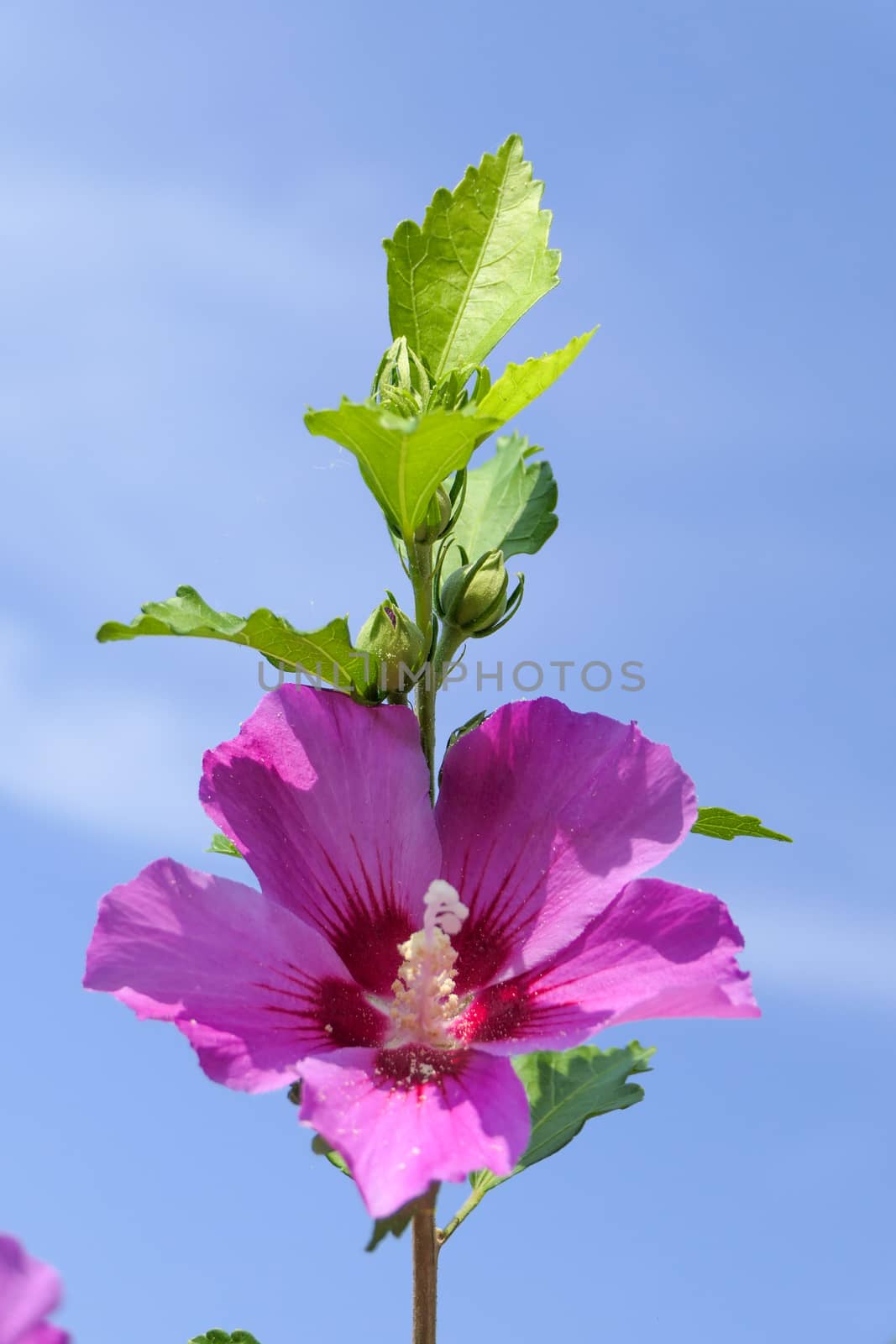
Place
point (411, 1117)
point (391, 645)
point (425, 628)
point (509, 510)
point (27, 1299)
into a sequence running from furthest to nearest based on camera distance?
point (509, 510), point (425, 628), point (391, 645), point (411, 1117), point (27, 1299)

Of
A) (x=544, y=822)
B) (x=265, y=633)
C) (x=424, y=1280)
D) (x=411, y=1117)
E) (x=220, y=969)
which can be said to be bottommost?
(x=424, y=1280)

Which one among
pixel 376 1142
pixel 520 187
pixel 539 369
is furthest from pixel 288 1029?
pixel 520 187

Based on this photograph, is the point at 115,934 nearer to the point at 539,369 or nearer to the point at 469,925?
the point at 469,925

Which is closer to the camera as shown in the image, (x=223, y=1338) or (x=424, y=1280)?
(x=424, y=1280)

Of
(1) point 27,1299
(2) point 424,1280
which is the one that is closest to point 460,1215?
(2) point 424,1280

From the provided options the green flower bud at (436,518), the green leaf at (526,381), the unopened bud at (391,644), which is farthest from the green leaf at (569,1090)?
the green leaf at (526,381)

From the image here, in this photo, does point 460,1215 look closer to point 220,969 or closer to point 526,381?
point 220,969

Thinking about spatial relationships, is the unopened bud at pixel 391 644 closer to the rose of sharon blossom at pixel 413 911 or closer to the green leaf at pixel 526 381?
the rose of sharon blossom at pixel 413 911
